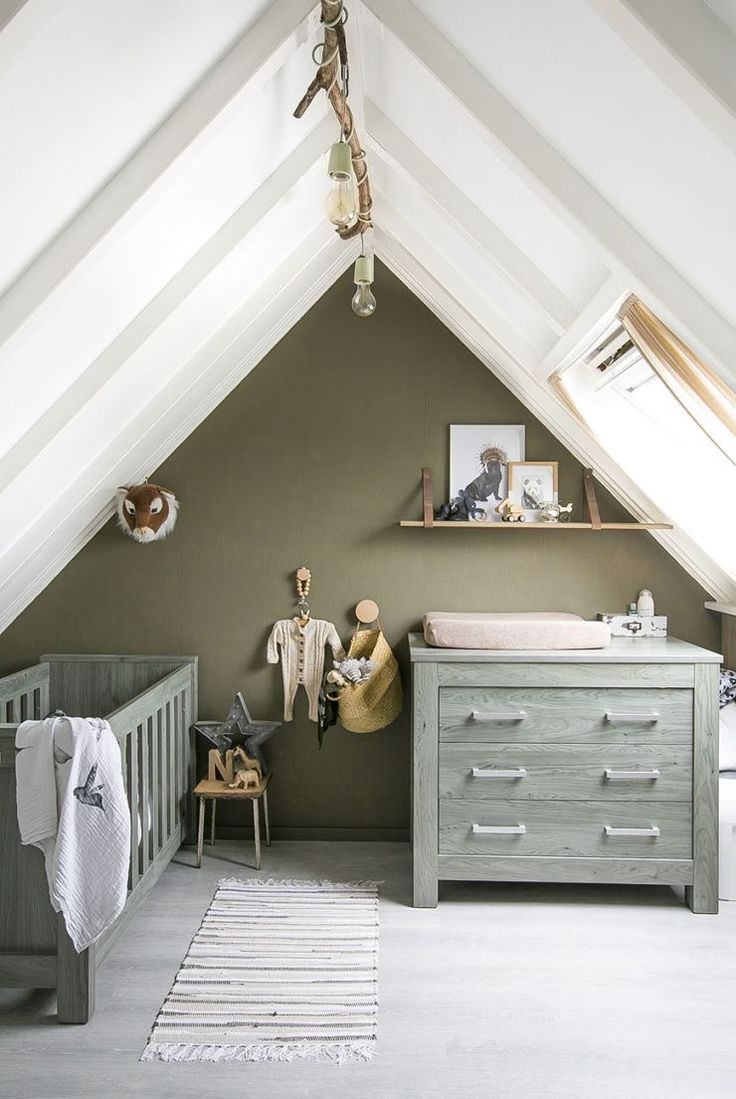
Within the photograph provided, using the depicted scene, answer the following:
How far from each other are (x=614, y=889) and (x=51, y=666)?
7.62ft

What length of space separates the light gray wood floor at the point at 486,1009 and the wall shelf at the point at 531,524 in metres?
1.33

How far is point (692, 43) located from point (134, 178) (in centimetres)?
115

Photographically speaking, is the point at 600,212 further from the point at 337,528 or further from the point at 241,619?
the point at 241,619

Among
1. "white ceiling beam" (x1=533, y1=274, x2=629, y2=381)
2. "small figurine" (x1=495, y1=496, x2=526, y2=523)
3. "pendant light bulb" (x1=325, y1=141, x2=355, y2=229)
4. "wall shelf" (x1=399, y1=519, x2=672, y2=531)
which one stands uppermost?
"pendant light bulb" (x1=325, y1=141, x2=355, y2=229)

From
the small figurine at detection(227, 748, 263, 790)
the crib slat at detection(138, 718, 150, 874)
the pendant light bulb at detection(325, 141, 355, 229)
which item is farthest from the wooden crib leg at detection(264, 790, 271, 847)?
the pendant light bulb at detection(325, 141, 355, 229)

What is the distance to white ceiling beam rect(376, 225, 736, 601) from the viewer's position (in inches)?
134

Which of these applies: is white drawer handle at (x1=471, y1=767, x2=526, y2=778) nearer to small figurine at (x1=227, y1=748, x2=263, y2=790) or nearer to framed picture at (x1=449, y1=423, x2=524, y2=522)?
small figurine at (x1=227, y1=748, x2=263, y2=790)

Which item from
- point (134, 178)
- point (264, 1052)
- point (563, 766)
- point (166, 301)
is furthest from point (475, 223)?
point (264, 1052)

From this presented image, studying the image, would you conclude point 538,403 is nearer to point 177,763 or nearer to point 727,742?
point 727,742

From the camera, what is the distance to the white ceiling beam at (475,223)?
8.27 ft

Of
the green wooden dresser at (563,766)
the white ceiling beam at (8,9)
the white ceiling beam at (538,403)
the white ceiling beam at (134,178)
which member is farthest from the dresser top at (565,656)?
the white ceiling beam at (8,9)

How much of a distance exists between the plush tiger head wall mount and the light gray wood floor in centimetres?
130

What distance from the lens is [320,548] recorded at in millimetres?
3693

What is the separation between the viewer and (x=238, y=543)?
12.1ft
